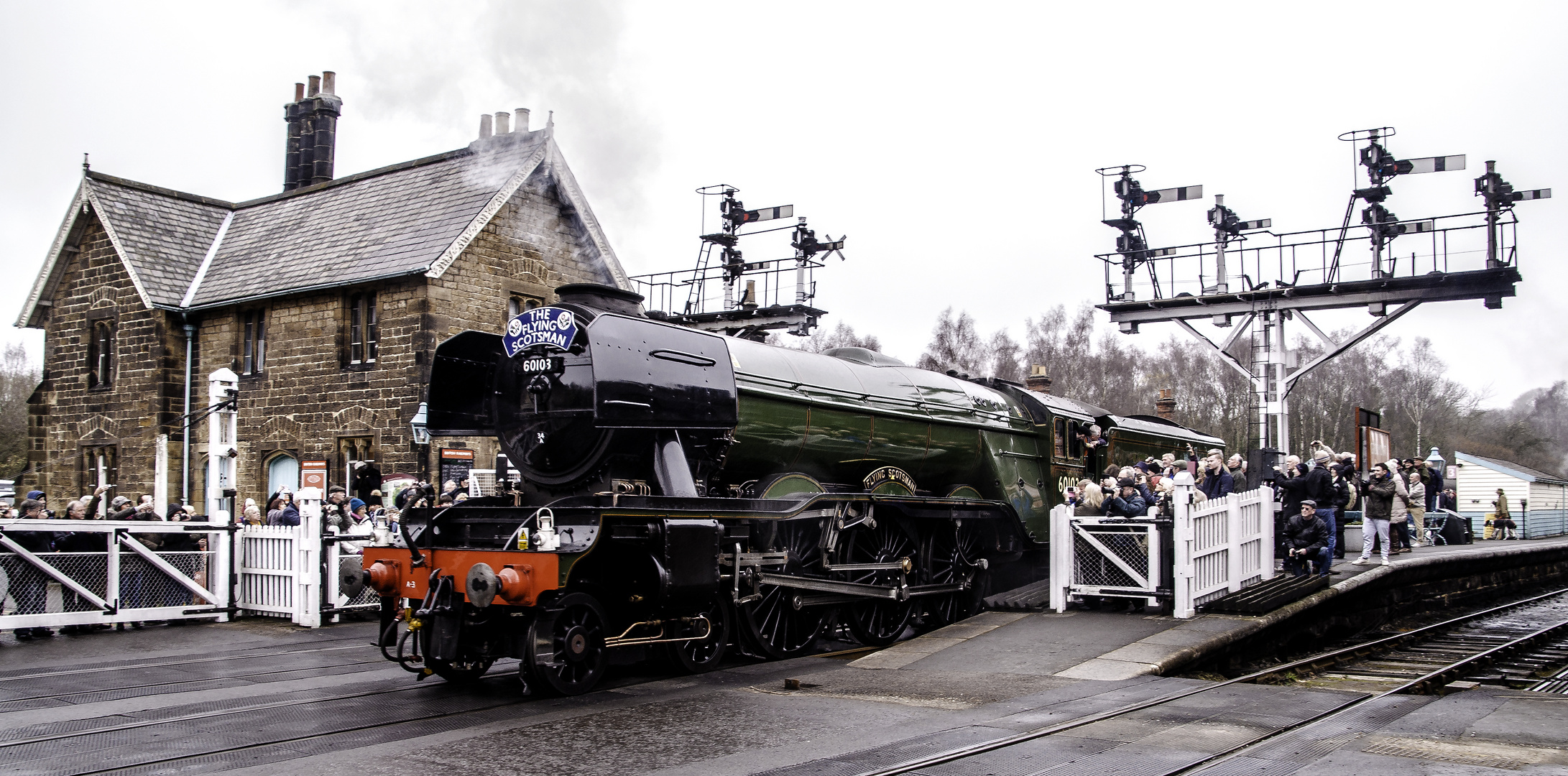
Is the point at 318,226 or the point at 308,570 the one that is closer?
the point at 308,570

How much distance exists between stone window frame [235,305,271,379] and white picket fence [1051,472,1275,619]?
1472cm

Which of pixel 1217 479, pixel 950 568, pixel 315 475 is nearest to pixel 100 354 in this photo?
pixel 315 475

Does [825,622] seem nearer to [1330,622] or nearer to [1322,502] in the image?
[1330,622]

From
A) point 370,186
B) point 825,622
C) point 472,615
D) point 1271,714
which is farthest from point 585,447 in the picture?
point 370,186

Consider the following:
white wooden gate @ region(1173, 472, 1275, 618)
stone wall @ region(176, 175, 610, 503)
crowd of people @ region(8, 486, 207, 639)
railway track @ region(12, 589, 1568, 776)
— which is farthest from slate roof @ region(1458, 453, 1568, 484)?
crowd of people @ region(8, 486, 207, 639)

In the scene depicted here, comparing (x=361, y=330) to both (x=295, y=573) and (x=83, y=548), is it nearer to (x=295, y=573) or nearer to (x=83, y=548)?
(x=295, y=573)

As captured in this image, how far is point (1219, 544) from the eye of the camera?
1084cm

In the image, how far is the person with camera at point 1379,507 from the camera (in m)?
13.8

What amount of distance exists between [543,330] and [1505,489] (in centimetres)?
3821

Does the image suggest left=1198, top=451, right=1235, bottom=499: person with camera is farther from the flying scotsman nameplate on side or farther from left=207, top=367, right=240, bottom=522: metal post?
left=207, top=367, right=240, bottom=522: metal post

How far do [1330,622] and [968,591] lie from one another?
3.85 m

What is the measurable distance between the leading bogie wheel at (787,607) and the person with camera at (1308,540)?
5993 millimetres

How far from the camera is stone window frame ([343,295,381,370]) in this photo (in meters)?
18.1

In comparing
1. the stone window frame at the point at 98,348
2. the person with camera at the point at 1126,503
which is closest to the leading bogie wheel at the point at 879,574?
the person with camera at the point at 1126,503
